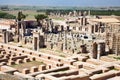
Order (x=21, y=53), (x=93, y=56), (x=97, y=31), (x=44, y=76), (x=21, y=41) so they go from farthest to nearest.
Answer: (x=97, y=31)
(x=21, y=41)
(x=93, y=56)
(x=21, y=53)
(x=44, y=76)

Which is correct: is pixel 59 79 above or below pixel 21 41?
above

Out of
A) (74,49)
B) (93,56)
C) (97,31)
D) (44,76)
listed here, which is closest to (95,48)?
(93,56)

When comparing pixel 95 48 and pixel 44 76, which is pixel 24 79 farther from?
pixel 95 48

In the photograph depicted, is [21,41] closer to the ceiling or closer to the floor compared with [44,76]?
closer to the floor

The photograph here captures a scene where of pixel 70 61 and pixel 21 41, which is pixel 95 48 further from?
pixel 21 41

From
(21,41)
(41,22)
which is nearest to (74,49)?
(21,41)

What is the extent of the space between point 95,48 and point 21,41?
12537 millimetres

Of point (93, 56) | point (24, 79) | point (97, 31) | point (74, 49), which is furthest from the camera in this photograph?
point (97, 31)

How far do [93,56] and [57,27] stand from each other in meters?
25.7

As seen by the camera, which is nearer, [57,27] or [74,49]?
[74,49]

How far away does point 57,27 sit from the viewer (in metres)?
50.5

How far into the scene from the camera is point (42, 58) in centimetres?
2055

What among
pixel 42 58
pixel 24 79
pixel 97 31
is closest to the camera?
pixel 24 79

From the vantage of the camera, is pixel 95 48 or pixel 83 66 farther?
pixel 95 48
